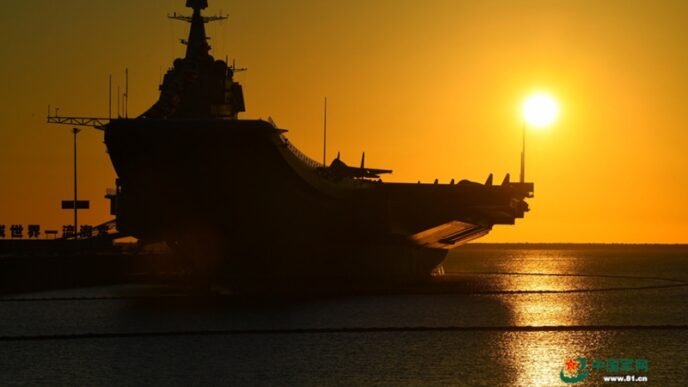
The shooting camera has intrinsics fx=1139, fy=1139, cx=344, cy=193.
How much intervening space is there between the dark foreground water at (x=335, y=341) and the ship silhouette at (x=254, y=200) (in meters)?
4.03

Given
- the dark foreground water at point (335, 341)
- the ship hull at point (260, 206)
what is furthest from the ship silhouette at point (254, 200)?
the dark foreground water at point (335, 341)

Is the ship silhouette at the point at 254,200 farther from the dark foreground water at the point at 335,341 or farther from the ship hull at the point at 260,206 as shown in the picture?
the dark foreground water at the point at 335,341

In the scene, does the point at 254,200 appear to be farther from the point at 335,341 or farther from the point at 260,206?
the point at 335,341

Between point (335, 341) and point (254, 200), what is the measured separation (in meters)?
21.3

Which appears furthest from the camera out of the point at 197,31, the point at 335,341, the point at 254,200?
the point at 197,31

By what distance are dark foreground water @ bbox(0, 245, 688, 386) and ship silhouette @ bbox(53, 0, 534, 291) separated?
403cm

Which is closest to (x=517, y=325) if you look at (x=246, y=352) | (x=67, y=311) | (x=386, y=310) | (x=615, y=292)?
(x=386, y=310)

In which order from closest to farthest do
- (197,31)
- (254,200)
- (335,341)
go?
(335,341), (254,200), (197,31)

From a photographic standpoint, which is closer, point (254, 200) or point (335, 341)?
point (335, 341)

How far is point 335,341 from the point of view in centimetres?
4194

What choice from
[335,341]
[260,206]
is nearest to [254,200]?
[260,206]

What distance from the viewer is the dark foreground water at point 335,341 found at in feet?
107

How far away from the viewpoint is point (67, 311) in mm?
56219

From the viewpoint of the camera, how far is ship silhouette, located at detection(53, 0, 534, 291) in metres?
58.2
